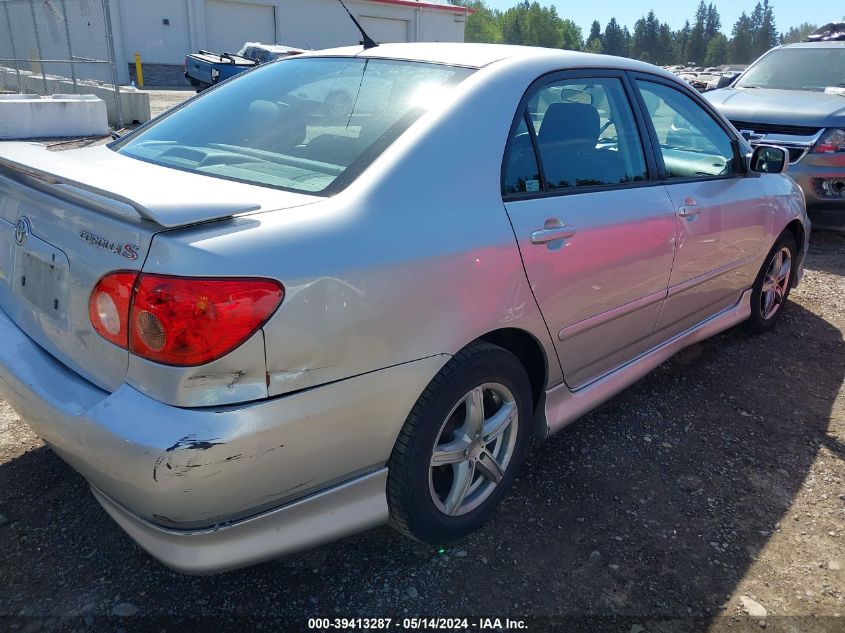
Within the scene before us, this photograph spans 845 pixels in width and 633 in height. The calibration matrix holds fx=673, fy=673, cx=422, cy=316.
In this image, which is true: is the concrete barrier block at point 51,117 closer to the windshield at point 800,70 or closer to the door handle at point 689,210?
the windshield at point 800,70

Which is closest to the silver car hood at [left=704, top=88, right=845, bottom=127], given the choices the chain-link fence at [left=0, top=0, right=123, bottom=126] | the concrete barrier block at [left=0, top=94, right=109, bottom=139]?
the concrete barrier block at [left=0, top=94, right=109, bottom=139]

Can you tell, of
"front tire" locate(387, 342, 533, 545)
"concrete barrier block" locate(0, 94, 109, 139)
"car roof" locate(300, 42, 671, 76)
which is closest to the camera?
"front tire" locate(387, 342, 533, 545)

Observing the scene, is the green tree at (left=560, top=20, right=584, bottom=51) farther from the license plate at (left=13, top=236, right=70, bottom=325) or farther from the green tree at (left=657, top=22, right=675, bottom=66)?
the license plate at (left=13, top=236, right=70, bottom=325)

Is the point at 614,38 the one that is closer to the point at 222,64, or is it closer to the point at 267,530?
the point at 222,64

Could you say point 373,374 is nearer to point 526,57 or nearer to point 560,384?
point 560,384

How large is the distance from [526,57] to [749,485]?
1994 mm

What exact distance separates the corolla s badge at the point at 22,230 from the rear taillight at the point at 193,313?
0.63 m

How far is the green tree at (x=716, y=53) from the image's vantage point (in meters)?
118

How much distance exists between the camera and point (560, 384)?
105 inches

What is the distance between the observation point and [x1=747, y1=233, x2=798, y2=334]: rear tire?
4184 millimetres

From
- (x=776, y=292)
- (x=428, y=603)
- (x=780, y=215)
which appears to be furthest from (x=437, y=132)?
(x=776, y=292)

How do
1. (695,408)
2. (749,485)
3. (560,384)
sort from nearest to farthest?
(560,384), (749,485), (695,408)

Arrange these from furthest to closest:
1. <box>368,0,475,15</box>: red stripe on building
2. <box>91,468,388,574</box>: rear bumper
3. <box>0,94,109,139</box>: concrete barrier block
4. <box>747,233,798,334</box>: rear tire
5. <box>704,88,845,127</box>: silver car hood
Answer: <box>368,0,475,15</box>: red stripe on building → <box>0,94,109,139</box>: concrete barrier block → <box>704,88,845,127</box>: silver car hood → <box>747,233,798,334</box>: rear tire → <box>91,468,388,574</box>: rear bumper

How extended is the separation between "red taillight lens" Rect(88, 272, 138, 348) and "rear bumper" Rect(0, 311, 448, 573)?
0.47 ft
